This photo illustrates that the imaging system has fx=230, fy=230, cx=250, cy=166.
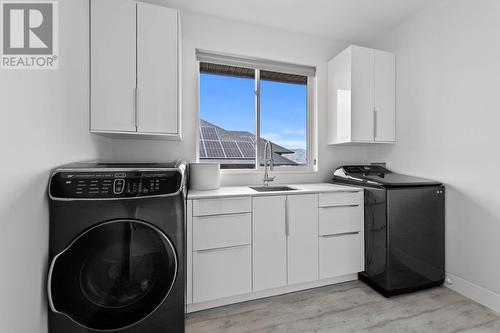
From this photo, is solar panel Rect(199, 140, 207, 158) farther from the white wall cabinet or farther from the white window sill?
the white wall cabinet

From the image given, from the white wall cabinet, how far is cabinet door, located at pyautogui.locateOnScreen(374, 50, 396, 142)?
205cm

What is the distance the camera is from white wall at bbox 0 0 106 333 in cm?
85

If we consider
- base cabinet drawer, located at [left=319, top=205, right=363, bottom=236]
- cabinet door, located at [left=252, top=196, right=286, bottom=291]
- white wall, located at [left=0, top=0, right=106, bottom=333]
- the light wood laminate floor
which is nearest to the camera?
white wall, located at [left=0, top=0, right=106, bottom=333]

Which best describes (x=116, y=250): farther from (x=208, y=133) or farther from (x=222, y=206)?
Answer: (x=208, y=133)

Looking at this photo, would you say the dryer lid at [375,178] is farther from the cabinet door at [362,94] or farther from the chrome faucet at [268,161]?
the chrome faucet at [268,161]

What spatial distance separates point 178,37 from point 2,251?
171 centimetres

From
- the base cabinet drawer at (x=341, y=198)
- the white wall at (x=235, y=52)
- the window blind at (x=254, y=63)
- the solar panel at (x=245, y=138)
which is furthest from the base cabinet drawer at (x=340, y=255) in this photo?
the window blind at (x=254, y=63)

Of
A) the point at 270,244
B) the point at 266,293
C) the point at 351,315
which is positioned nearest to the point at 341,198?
the point at 270,244

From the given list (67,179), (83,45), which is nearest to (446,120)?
(67,179)

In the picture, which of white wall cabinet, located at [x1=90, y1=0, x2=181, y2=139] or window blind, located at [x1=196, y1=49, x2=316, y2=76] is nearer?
white wall cabinet, located at [x1=90, y1=0, x2=181, y2=139]

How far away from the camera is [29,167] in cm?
97

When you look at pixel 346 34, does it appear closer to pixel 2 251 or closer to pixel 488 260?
pixel 488 260

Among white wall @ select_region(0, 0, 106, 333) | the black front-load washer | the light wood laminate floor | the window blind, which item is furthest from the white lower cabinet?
the window blind

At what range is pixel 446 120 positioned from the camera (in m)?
2.05
